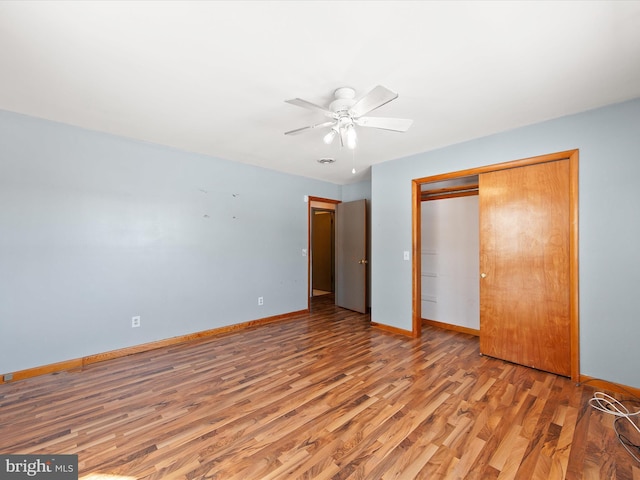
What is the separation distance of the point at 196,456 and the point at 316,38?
2555 mm

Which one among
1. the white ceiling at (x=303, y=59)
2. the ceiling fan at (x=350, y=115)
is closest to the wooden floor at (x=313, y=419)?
the ceiling fan at (x=350, y=115)

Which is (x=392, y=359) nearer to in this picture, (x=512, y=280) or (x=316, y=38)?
(x=512, y=280)

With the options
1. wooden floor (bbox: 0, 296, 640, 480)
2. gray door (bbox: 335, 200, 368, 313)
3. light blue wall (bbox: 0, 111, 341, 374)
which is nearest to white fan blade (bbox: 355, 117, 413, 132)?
wooden floor (bbox: 0, 296, 640, 480)

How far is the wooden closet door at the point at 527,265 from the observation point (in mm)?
2693

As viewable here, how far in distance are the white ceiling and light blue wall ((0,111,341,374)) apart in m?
0.51

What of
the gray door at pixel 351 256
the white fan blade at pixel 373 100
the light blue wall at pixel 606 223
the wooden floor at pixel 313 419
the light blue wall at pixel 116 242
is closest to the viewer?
the wooden floor at pixel 313 419

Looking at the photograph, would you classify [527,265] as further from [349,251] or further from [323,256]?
[323,256]

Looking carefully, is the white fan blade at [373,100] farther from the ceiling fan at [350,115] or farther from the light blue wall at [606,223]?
the light blue wall at [606,223]

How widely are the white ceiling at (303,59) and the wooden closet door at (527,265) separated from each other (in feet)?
2.08

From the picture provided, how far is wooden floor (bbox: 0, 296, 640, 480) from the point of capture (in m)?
1.60

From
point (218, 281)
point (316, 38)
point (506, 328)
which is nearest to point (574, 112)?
point (506, 328)

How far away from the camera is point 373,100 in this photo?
1863mm

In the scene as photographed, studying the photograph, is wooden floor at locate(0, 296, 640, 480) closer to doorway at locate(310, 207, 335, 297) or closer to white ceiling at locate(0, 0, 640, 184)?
white ceiling at locate(0, 0, 640, 184)

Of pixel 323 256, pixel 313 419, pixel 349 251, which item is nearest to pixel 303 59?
pixel 313 419
